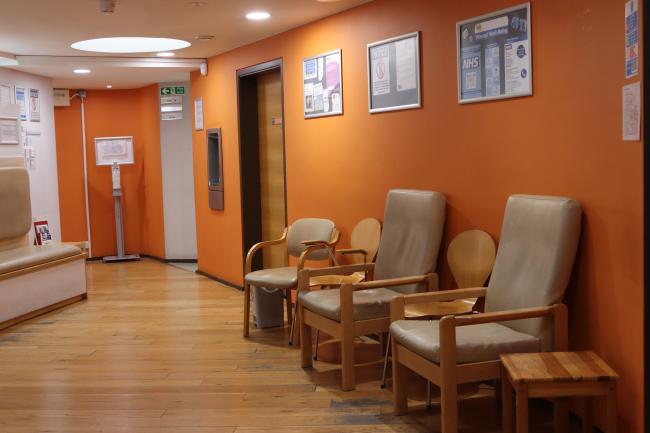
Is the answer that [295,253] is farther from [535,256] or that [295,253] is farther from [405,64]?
[535,256]

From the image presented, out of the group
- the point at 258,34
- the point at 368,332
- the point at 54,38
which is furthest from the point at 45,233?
the point at 368,332

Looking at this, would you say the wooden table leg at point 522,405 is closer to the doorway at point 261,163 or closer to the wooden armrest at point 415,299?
the wooden armrest at point 415,299

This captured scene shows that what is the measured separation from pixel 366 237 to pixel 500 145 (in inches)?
55.5

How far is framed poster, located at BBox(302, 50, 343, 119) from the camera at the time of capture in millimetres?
5547

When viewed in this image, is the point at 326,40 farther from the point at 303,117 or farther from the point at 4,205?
the point at 4,205

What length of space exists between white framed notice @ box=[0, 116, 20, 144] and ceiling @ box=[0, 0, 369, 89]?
0.54m

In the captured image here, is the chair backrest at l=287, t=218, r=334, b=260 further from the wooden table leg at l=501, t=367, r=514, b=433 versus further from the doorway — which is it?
the wooden table leg at l=501, t=367, r=514, b=433

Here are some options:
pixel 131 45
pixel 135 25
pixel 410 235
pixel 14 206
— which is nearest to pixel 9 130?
pixel 14 206

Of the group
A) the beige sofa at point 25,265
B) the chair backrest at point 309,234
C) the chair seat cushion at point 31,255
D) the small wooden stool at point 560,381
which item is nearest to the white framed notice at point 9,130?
the beige sofa at point 25,265

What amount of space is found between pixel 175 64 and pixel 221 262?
209 centimetres

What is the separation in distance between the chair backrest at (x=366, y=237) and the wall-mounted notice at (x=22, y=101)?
172 inches

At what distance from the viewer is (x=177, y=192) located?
9.48 metres

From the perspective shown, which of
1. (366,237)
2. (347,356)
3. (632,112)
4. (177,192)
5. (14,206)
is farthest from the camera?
(177,192)

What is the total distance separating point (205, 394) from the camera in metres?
4.23
